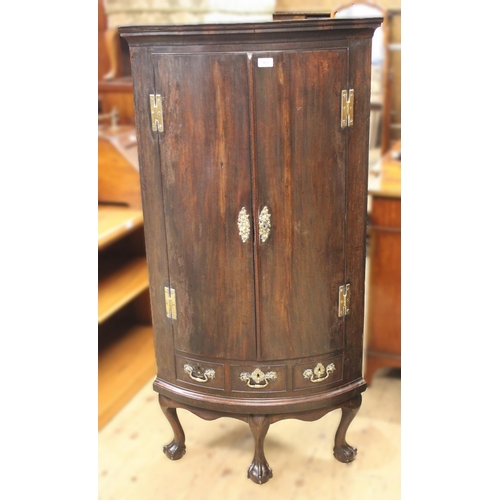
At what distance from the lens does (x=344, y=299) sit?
1.54 meters

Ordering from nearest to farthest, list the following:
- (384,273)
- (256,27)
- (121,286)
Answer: (256,27) < (384,273) < (121,286)

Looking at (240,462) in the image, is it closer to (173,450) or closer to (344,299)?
(173,450)

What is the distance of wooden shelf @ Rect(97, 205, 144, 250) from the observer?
262 centimetres

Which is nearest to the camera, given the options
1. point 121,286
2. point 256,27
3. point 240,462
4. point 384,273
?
point 256,27

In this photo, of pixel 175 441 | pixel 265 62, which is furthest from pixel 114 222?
pixel 265 62

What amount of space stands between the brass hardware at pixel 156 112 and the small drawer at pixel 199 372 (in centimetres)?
53

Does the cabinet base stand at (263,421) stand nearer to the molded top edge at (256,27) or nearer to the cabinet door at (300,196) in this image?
the cabinet door at (300,196)

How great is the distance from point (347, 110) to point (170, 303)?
56 centimetres

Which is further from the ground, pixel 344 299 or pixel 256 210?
pixel 256 210

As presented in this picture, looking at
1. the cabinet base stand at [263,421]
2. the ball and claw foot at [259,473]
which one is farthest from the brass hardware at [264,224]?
the ball and claw foot at [259,473]

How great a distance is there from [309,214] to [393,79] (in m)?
1.86

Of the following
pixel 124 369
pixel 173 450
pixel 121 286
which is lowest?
pixel 124 369

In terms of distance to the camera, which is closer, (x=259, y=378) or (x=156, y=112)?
(x=156, y=112)
